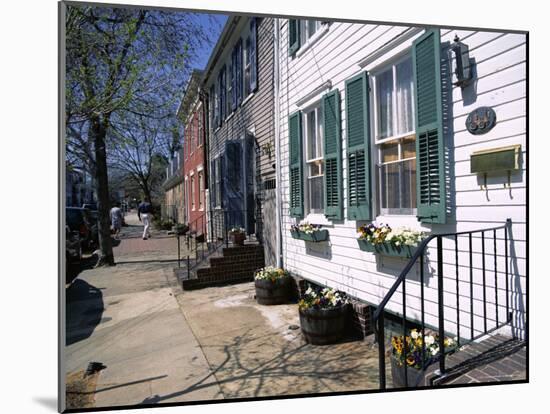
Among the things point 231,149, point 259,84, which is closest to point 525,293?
point 259,84

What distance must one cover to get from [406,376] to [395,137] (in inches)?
74.7

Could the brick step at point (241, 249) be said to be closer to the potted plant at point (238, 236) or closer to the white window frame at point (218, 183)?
the potted plant at point (238, 236)

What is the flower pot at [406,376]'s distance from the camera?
2.56m

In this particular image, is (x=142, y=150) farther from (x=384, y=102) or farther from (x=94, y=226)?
(x=384, y=102)

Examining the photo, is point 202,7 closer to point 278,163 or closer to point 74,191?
point 74,191

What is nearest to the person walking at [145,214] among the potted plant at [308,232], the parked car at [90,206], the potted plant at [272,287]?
the parked car at [90,206]

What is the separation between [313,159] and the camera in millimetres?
4738

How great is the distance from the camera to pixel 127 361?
322 centimetres

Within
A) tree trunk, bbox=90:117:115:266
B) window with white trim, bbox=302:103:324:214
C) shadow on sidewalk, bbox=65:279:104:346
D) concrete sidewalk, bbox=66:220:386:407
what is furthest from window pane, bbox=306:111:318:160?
shadow on sidewalk, bbox=65:279:104:346

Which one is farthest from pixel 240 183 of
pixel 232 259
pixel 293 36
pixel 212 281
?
pixel 293 36

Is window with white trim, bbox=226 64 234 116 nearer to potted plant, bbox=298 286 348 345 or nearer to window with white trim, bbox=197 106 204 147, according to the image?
window with white trim, bbox=197 106 204 147

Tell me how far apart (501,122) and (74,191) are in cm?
297

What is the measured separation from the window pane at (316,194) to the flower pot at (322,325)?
1324 millimetres

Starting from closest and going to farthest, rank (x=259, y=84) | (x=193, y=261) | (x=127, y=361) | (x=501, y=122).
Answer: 1. (x=501, y=122)
2. (x=127, y=361)
3. (x=259, y=84)
4. (x=193, y=261)
